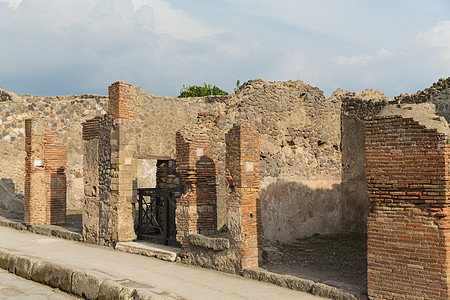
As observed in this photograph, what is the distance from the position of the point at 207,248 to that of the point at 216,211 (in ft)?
7.88

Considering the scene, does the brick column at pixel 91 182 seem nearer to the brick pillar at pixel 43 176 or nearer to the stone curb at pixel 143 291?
the stone curb at pixel 143 291

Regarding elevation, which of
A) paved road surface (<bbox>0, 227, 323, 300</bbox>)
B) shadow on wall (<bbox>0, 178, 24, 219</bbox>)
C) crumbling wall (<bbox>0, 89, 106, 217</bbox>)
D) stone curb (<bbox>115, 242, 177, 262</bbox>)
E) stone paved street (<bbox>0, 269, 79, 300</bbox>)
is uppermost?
crumbling wall (<bbox>0, 89, 106, 217</bbox>)

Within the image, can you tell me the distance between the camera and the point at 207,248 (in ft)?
26.7

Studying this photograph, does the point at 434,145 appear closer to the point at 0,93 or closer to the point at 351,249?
the point at 351,249

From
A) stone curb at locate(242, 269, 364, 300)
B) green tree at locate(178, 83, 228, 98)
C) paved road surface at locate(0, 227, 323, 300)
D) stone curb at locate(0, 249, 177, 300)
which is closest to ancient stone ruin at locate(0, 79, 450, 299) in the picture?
stone curb at locate(242, 269, 364, 300)

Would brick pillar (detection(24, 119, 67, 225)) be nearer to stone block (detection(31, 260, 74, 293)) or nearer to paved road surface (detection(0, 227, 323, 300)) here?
paved road surface (detection(0, 227, 323, 300))

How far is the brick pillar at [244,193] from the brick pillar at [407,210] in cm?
Result: 230

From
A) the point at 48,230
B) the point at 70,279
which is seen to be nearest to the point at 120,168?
the point at 70,279

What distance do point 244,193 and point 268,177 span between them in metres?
3.23

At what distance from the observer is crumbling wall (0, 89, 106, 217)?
17328 mm

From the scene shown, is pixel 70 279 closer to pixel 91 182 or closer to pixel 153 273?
pixel 153 273

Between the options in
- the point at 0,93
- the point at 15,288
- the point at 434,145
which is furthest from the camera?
the point at 0,93

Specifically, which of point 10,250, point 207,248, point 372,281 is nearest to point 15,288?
point 10,250

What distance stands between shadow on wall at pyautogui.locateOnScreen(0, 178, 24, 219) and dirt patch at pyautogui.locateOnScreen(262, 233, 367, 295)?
1143 centimetres
